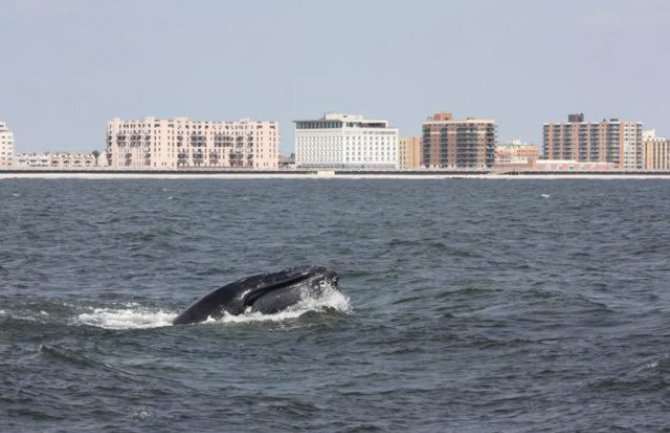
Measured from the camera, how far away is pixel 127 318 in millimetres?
31406

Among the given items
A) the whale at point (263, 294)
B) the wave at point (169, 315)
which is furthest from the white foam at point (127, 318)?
the whale at point (263, 294)

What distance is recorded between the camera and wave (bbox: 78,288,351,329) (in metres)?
29.6

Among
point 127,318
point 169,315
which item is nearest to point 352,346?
point 169,315

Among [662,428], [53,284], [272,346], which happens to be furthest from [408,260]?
[662,428]

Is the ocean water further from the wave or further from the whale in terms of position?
the whale

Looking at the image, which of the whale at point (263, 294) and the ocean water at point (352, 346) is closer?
the ocean water at point (352, 346)

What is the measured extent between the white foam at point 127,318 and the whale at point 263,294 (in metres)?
0.85

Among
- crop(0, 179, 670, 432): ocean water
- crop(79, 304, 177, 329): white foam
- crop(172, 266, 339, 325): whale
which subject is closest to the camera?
crop(0, 179, 670, 432): ocean water

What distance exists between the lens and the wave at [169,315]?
29.6m

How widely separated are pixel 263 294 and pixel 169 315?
289 cm

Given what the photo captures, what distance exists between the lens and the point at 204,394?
878 inches

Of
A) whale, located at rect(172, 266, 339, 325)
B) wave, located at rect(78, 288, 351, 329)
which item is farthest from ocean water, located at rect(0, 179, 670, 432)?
whale, located at rect(172, 266, 339, 325)

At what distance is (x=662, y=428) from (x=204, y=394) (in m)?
7.07

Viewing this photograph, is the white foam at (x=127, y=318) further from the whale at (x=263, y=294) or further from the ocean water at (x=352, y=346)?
the whale at (x=263, y=294)
